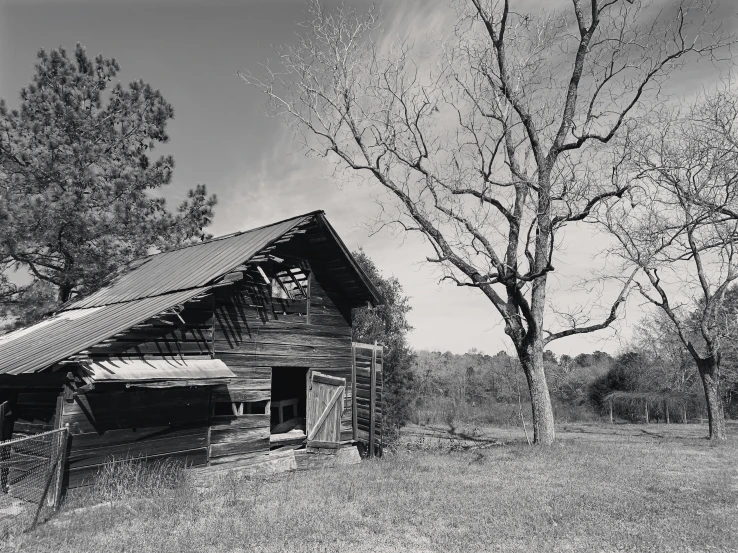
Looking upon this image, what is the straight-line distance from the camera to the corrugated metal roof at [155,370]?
30.1 feet

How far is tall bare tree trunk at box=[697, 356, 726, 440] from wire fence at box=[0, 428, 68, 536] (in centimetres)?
2139

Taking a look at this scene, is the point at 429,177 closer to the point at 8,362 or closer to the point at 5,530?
the point at 8,362

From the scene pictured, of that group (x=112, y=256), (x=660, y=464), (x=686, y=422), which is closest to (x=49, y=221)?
(x=112, y=256)

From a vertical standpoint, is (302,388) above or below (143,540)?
above

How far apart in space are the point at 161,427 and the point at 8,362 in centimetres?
308

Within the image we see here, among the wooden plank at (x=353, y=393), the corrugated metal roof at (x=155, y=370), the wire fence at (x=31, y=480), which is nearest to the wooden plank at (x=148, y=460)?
the wire fence at (x=31, y=480)

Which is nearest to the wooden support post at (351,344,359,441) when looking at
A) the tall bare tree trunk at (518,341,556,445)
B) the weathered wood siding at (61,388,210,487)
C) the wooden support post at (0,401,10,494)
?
the weathered wood siding at (61,388,210,487)

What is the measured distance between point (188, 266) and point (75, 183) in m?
7.72

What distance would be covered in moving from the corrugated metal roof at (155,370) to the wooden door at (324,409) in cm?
290

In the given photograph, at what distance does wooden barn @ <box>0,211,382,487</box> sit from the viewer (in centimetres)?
962

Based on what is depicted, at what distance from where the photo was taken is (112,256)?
1909cm

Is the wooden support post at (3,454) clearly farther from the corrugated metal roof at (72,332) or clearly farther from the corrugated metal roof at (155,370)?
the corrugated metal roof at (155,370)

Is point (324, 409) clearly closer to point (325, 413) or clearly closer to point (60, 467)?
point (325, 413)

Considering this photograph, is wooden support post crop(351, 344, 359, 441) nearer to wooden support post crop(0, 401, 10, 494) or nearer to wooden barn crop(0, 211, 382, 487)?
wooden barn crop(0, 211, 382, 487)
